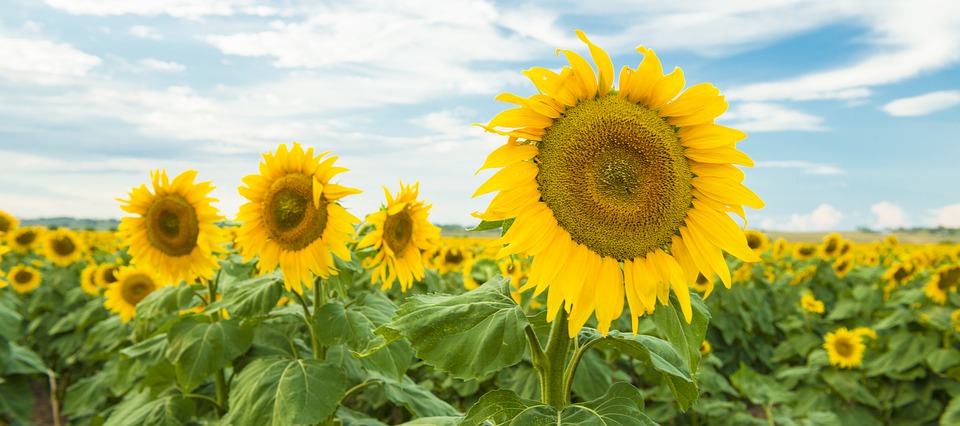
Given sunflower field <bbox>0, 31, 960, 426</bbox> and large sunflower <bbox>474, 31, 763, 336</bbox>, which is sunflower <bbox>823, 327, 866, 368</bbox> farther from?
large sunflower <bbox>474, 31, 763, 336</bbox>

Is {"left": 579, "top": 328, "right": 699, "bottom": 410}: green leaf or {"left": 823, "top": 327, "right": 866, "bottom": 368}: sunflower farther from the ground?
{"left": 579, "top": 328, "right": 699, "bottom": 410}: green leaf

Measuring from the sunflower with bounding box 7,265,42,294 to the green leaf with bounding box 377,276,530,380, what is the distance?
9736mm

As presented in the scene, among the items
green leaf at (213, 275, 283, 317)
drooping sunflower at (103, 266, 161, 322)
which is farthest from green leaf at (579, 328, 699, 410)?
drooping sunflower at (103, 266, 161, 322)

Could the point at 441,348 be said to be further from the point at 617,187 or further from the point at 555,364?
the point at 617,187

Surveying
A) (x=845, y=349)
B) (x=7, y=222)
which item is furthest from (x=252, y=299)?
(x=7, y=222)

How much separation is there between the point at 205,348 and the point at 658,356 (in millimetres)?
2081

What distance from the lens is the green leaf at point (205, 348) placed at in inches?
119

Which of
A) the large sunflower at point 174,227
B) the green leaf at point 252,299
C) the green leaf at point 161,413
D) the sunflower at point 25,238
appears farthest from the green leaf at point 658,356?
the sunflower at point 25,238

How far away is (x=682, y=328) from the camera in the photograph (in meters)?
1.77

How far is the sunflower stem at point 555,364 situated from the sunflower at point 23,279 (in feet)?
32.5

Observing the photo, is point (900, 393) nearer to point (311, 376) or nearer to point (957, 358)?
point (957, 358)

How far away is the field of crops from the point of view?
1.78 m

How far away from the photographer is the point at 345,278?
314cm

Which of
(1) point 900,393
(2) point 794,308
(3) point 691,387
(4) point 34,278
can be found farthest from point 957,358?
(4) point 34,278
